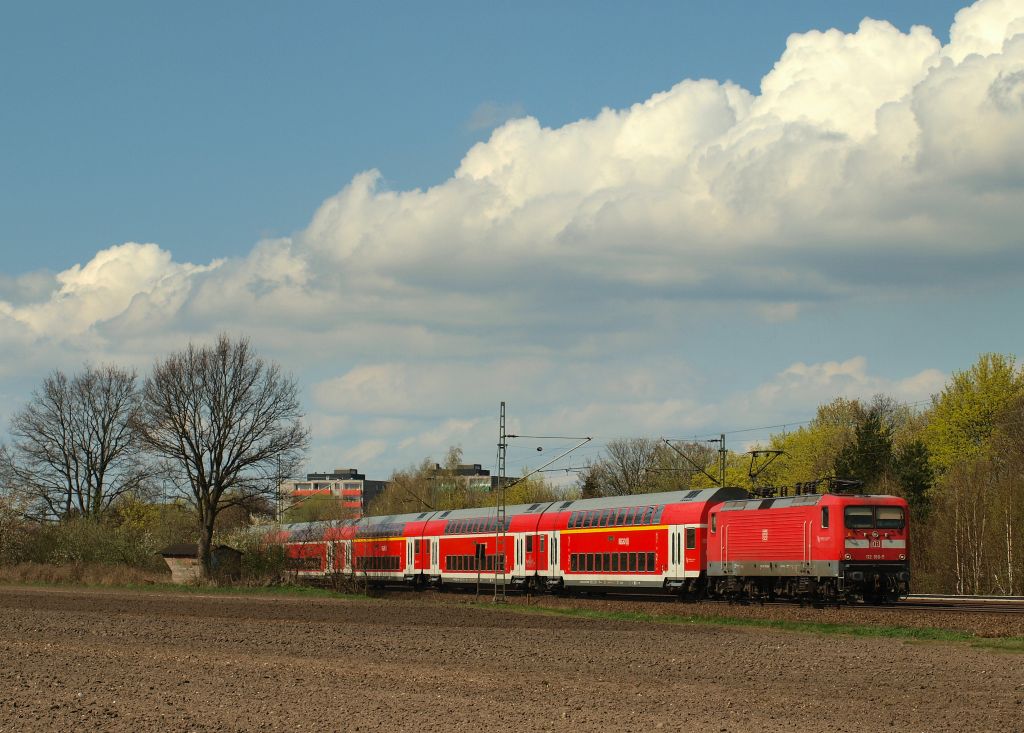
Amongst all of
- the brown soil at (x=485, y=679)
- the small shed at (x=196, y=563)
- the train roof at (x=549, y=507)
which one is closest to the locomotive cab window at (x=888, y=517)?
the train roof at (x=549, y=507)

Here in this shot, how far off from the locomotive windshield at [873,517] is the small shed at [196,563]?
42062 millimetres

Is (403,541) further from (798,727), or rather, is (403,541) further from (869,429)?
(798,727)

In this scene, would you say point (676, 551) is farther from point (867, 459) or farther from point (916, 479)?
point (867, 459)

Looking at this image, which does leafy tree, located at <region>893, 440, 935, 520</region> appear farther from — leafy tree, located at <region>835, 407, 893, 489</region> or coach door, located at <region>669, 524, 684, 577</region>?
coach door, located at <region>669, 524, 684, 577</region>

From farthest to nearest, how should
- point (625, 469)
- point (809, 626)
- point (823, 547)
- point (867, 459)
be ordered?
point (625, 469), point (867, 459), point (823, 547), point (809, 626)

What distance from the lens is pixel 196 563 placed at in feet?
243

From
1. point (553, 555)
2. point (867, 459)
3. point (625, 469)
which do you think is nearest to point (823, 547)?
point (553, 555)

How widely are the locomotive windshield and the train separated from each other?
0.14 feet

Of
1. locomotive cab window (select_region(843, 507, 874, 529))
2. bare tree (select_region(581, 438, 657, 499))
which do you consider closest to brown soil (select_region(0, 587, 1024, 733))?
locomotive cab window (select_region(843, 507, 874, 529))

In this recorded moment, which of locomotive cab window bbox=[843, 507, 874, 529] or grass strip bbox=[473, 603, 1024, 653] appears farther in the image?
locomotive cab window bbox=[843, 507, 874, 529]

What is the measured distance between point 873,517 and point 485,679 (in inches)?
964

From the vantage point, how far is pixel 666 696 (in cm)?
1959

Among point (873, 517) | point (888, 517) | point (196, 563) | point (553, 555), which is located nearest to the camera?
point (873, 517)

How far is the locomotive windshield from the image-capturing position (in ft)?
138
